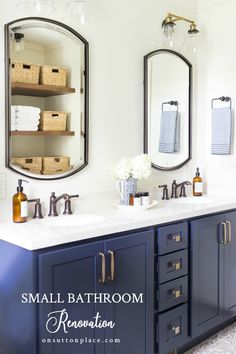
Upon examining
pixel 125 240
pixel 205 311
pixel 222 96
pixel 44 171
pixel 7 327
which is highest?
pixel 222 96

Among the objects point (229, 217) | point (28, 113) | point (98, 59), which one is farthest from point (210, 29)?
point (28, 113)

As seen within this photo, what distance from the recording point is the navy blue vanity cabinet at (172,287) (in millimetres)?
2232

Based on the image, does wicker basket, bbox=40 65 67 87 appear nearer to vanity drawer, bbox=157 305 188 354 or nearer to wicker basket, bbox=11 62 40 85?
wicker basket, bbox=11 62 40 85

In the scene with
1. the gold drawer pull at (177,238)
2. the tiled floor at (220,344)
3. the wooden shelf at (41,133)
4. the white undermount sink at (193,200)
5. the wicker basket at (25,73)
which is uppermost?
the wicker basket at (25,73)

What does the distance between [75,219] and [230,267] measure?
4.06 feet

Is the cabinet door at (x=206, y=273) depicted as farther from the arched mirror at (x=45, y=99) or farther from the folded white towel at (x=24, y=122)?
the folded white towel at (x=24, y=122)

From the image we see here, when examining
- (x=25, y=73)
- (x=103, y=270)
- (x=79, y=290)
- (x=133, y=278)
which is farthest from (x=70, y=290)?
(x=25, y=73)

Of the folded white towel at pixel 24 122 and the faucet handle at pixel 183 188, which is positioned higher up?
the folded white towel at pixel 24 122

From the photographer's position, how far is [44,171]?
2.33 m

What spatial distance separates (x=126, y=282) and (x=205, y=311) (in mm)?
817

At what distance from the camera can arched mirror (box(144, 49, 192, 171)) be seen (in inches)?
116

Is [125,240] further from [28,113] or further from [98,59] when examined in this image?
[98,59]

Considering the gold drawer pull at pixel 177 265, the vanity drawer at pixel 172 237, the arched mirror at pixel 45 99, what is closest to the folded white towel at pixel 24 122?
the arched mirror at pixel 45 99

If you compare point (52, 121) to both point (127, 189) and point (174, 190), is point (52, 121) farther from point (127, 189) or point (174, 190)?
point (174, 190)
